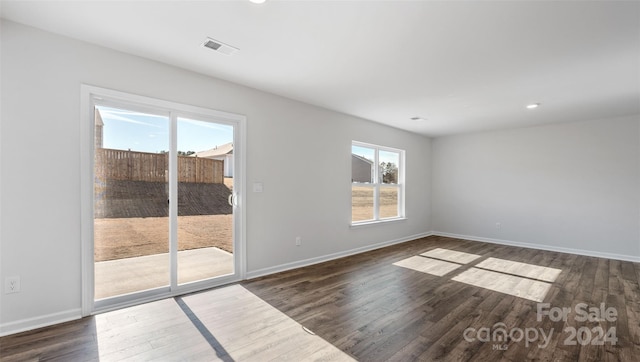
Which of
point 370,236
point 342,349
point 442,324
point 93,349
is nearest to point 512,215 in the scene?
point 370,236

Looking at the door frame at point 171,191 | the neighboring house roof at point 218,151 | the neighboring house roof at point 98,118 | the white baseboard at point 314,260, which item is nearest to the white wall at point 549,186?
the white baseboard at point 314,260

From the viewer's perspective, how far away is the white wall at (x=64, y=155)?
7.52 ft

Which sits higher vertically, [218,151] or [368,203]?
[218,151]

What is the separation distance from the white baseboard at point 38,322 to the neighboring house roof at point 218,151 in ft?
6.03

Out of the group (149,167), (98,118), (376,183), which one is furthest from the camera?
(376,183)

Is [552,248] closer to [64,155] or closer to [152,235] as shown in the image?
[152,235]

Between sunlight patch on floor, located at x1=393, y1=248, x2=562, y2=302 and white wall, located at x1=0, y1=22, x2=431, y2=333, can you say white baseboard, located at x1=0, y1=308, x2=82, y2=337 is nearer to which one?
white wall, located at x1=0, y1=22, x2=431, y2=333

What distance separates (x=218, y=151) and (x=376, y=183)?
3347 millimetres

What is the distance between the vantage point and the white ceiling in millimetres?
2066

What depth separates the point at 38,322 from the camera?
93.0 inches

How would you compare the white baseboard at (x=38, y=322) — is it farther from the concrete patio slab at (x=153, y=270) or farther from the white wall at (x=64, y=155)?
the concrete patio slab at (x=153, y=270)

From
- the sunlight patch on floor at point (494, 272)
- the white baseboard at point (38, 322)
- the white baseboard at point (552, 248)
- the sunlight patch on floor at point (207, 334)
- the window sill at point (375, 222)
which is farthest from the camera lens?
the window sill at point (375, 222)

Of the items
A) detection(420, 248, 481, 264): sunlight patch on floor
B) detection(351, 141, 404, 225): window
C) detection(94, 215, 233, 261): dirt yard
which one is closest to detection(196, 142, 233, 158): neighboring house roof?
detection(94, 215, 233, 261): dirt yard

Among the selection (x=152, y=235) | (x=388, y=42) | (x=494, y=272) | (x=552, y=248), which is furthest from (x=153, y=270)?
(x=552, y=248)
